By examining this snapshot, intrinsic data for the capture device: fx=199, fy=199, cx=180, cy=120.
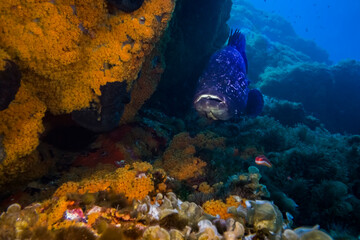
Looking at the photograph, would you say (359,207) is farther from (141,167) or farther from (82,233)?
(82,233)

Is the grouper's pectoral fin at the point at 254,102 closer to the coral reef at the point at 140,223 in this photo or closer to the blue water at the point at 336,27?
the coral reef at the point at 140,223

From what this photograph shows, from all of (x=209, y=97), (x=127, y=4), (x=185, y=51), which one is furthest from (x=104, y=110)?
(x=185, y=51)

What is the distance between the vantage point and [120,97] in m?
3.49

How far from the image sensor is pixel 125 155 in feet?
12.8

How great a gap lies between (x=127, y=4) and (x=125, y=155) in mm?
2598

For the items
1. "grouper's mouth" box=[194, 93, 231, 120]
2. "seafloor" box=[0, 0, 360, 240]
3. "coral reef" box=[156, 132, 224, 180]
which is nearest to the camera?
"seafloor" box=[0, 0, 360, 240]

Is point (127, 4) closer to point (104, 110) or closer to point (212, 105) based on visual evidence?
point (104, 110)

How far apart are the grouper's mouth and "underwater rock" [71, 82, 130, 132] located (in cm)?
149

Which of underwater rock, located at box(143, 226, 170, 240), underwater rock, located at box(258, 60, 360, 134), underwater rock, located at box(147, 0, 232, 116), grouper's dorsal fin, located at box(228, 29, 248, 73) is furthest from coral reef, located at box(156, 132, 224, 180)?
underwater rock, located at box(258, 60, 360, 134)

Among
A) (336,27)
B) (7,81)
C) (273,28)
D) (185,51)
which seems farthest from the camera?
(336,27)

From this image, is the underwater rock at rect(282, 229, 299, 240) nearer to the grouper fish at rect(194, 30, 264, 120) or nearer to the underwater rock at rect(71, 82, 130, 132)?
the grouper fish at rect(194, 30, 264, 120)

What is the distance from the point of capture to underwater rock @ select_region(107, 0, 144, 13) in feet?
9.24

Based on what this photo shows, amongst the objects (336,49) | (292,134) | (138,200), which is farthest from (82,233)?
(336,49)

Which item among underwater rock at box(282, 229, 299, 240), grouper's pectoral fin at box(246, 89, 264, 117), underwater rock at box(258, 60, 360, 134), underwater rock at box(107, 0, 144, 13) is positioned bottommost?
underwater rock at box(282, 229, 299, 240)
